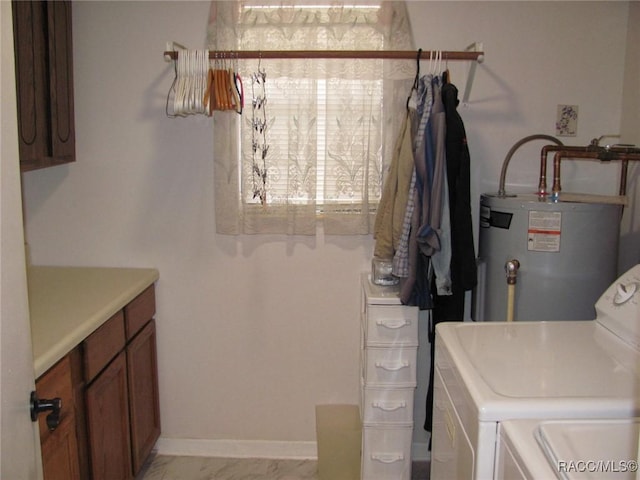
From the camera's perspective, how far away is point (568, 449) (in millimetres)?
1134

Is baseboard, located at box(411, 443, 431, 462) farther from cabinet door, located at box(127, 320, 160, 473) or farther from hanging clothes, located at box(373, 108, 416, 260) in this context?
cabinet door, located at box(127, 320, 160, 473)

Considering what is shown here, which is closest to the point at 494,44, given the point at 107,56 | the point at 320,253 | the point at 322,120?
the point at 322,120

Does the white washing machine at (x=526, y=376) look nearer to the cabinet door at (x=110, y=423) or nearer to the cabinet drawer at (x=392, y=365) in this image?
the cabinet drawer at (x=392, y=365)

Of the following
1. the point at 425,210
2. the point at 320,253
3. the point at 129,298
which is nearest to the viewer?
the point at 425,210

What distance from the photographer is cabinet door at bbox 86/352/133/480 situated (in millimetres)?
2064

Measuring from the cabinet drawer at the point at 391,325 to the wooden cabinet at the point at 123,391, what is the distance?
93 centimetres

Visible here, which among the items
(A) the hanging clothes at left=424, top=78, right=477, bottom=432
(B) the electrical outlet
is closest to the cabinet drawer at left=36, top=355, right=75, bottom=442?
(A) the hanging clothes at left=424, top=78, right=477, bottom=432

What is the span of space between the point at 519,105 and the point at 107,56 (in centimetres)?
175

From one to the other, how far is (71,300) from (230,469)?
1.10m

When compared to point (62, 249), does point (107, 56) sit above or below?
above

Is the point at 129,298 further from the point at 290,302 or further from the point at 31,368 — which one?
the point at 31,368

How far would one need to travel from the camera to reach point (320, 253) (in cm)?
276

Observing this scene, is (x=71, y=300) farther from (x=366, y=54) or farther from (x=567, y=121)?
(x=567, y=121)

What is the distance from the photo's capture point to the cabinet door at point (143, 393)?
8.16ft
